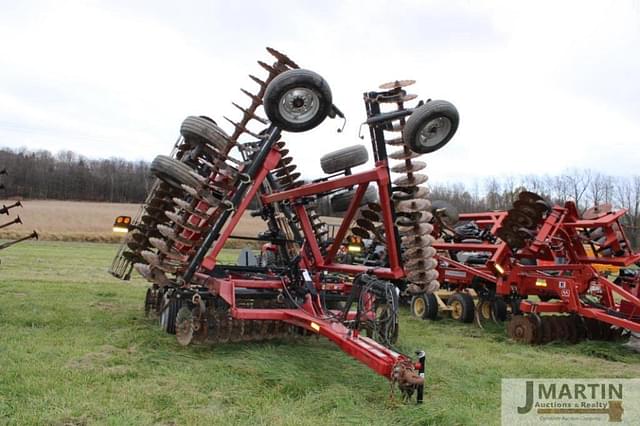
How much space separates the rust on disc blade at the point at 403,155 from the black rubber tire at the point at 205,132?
190 centimetres

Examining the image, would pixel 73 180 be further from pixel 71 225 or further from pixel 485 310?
pixel 485 310

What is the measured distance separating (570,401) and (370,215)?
11.2 feet

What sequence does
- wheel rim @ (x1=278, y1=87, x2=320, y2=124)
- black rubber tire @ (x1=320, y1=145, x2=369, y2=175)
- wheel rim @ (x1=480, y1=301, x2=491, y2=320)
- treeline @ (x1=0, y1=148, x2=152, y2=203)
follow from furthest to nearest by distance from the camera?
1. treeline @ (x1=0, y1=148, x2=152, y2=203)
2. wheel rim @ (x1=480, y1=301, x2=491, y2=320)
3. black rubber tire @ (x1=320, y1=145, x2=369, y2=175)
4. wheel rim @ (x1=278, y1=87, x2=320, y2=124)

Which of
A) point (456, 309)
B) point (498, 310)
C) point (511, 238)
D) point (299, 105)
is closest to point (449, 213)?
point (456, 309)

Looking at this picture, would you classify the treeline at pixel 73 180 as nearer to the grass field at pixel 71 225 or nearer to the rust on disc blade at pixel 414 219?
the grass field at pixel 71 225

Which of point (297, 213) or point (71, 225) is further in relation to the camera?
point (71, 225)

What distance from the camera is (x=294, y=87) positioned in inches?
221

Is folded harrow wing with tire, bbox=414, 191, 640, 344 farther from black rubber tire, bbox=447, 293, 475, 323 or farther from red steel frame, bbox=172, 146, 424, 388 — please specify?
red steel frame, bbox=172, 146, 424, 388

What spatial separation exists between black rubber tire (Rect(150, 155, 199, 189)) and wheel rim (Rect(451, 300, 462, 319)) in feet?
17.5

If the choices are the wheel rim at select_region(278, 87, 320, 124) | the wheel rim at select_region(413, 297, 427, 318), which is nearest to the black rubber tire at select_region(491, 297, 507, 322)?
the wheel rim at select_region(413, 297, 427, 318)

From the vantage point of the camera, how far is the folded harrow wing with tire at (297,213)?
5.65 m

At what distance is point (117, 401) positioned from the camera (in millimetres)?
4258

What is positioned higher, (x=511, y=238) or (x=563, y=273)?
(x=511, y=238)

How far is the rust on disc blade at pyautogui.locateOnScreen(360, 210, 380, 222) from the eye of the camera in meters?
7.44
